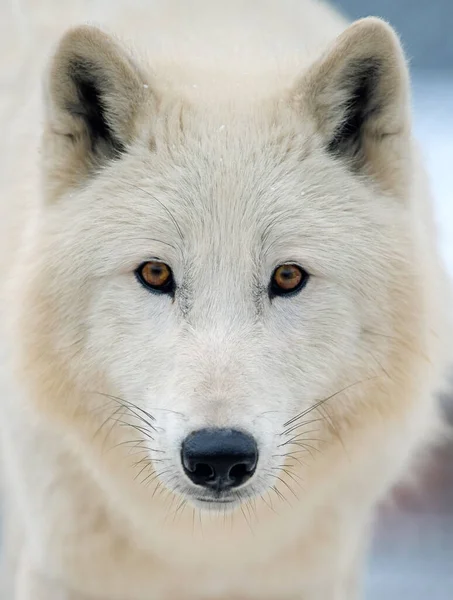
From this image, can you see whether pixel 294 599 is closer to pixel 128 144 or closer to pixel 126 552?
pixel 126 552

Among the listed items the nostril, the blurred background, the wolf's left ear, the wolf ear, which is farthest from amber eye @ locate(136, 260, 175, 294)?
the blurred background

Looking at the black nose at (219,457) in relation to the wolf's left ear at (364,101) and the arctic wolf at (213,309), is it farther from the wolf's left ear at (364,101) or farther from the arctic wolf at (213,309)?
the wolf's left ear at (364,101)

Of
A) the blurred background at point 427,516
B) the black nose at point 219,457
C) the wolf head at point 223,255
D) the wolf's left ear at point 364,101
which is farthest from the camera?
the blurred background at point 427,516

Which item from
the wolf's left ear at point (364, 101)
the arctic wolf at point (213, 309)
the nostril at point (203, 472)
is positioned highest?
the wolf's left ear at point (364, 101)

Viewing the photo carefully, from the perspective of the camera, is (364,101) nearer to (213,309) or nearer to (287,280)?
(287,280)

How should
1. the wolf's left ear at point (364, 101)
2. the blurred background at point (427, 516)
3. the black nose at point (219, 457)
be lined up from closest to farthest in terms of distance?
1. the black nose at point (219, 457)
2. the wolf's left ear at point (364, 101)
3. the blurred background at point (427, 516)

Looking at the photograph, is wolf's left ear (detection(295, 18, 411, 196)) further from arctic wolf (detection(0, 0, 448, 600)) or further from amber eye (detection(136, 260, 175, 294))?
amber eye (detection(136, 260, 175, 294))

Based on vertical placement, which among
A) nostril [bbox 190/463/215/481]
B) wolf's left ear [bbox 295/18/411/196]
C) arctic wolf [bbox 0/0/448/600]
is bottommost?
nostril [bbox 190/463/215/481]

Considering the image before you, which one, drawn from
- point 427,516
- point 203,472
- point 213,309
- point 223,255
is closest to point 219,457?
point 203,472

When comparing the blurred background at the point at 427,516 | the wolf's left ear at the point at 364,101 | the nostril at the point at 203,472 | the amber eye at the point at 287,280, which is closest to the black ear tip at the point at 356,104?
the wolf's left ear at the point at 364,101
